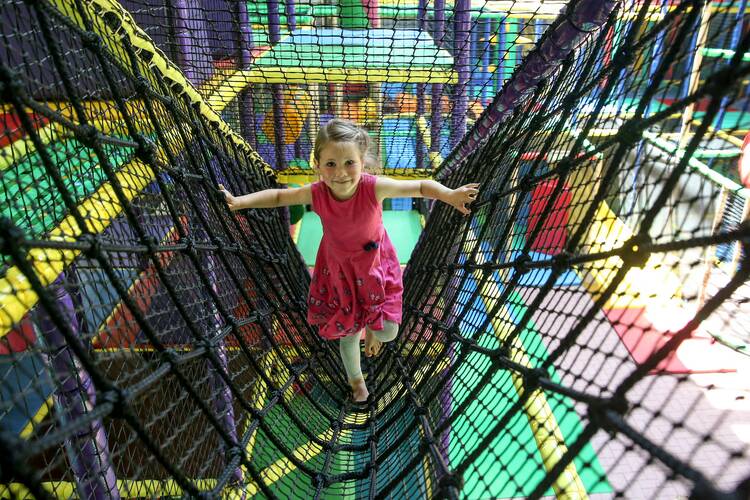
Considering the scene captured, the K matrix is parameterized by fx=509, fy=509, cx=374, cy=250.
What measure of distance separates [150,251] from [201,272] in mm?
171

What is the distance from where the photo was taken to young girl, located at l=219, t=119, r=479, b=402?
1.03 m

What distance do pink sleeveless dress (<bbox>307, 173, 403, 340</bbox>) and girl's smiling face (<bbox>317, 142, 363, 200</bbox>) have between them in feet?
0.14

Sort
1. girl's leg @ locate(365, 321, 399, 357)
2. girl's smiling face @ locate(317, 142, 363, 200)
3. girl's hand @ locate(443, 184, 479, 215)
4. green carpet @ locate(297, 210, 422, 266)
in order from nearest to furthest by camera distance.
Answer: girl's hand @ locate(443, 184, 479, 215) → girl's smiling face @ locate(317, 142, 363, 200) → girl's leg @ locate(365, 321, 399, 357) → green carpet @ locate(297, 210, 422, 266)

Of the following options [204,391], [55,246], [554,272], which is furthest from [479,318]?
[55,246]

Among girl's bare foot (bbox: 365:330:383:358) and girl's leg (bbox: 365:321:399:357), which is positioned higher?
girl's leg (bbox: 365:321:399:357)

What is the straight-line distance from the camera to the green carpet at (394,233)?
324 cm

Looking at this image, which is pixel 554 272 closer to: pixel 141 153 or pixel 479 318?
pixel 141 153

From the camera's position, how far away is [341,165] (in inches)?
40.5

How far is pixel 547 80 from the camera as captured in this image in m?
1.00

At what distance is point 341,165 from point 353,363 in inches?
19.6

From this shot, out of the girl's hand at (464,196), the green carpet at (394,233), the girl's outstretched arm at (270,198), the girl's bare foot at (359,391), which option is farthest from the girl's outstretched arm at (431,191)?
the green carpet at (394,233)

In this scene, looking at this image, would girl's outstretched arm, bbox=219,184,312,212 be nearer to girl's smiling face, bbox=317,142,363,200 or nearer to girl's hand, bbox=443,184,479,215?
girl's smiling face, bbox=317,142,363,200

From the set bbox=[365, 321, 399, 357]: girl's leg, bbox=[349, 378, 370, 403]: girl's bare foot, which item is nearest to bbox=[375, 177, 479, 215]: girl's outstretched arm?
bbox=[365, 321, 399, 357]: girl's leg

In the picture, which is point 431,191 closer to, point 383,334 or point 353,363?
point 383,334
